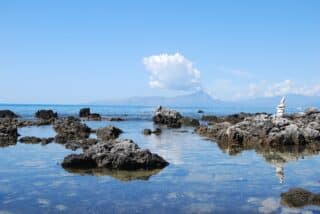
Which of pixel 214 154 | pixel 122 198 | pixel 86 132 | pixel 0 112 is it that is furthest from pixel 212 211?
pixel 0 112

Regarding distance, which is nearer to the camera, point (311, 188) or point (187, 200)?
point (187, 200)

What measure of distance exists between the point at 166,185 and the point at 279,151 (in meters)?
14.7

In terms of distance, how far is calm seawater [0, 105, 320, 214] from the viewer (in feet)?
49.5

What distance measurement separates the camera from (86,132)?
45.8m

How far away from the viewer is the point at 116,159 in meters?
22.6

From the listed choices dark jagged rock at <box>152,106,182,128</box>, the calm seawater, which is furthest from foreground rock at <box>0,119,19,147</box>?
dark jagged rock at <box>152,106,182,128</box>

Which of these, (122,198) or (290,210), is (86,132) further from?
(290,210)

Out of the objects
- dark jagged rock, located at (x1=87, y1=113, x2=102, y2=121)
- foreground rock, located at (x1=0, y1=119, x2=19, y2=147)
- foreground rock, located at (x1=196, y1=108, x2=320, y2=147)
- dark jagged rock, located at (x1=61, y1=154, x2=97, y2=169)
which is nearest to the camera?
dark jagged rock, located at (x1=61, y1=154, x2=97, y2=169)

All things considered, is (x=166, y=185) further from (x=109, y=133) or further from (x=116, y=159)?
(x=109, y=133)

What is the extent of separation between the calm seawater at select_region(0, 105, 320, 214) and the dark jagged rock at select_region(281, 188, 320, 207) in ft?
1.20

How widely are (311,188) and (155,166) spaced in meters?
7.81

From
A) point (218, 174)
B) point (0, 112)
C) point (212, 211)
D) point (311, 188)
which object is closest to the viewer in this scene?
point (212, 211)

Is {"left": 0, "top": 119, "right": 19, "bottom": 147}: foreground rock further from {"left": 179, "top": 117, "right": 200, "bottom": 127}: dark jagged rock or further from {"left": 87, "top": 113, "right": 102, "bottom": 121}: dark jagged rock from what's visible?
{"left": 87, "top": 113, "right": 102, "bottom": 121}: dark jagged rock

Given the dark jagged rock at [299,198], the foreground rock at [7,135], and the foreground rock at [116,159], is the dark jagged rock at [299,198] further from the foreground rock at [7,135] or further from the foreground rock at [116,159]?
the foreground rock at [7,135]
